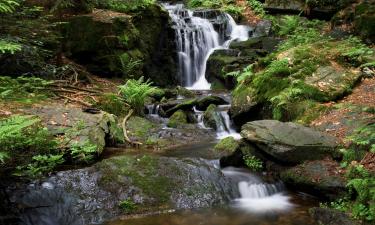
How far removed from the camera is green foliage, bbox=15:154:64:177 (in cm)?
576

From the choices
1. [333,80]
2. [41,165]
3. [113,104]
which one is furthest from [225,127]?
[41,165]

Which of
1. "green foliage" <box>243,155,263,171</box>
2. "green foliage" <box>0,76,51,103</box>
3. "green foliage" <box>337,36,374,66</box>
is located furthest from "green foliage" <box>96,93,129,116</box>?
"green foliage" <box>337,36,374,66</box>

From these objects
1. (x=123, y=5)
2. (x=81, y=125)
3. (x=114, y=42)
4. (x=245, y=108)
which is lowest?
(x=245, y=108)

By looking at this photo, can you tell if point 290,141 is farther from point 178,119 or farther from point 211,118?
point 178,119

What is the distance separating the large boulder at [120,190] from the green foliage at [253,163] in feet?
2.63

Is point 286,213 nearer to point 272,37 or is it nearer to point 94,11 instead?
point 94,11

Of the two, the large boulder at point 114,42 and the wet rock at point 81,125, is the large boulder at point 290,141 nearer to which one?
the wet rock at point 81,125

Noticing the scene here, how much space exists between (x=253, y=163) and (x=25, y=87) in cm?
598

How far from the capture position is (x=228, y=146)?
330 inches

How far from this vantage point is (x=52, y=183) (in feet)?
20.6

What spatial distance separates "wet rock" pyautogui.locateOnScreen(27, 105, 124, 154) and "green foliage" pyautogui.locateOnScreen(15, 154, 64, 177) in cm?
98

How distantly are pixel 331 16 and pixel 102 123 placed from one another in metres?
12.8

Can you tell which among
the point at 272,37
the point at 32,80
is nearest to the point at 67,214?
the point at 32,80

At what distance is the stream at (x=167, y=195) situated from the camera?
5.94 metres
